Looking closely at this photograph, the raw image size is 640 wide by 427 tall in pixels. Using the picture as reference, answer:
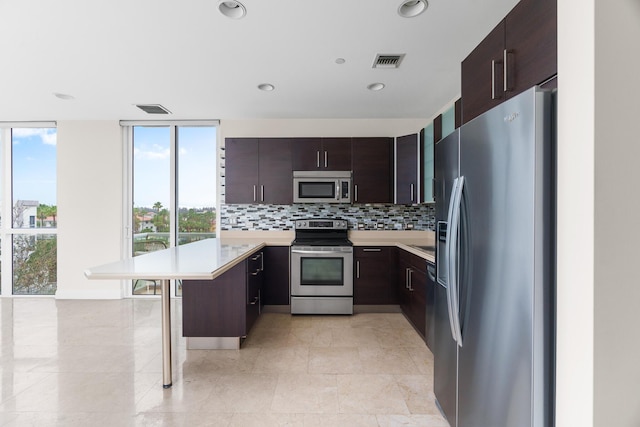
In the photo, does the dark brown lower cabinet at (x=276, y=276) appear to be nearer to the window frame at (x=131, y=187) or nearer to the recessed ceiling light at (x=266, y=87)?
the window frame at (x=131, y=187)

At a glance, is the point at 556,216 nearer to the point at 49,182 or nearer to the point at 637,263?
the point at 637,263

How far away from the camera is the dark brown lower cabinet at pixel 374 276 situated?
3709 mm

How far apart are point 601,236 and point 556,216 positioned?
154mm

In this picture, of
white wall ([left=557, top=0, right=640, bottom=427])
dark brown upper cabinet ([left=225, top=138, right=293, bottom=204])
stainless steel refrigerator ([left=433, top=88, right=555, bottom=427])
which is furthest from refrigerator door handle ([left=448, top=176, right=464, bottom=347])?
dark brown upper cabinet ([left=225, top=138, right=293, bottom=204])

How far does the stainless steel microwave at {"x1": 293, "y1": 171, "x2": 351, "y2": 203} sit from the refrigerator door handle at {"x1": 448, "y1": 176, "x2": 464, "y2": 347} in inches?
96.6

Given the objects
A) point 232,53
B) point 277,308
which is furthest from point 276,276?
point 232,53

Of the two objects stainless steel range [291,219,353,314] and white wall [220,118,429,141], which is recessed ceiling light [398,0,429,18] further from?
stainless steel range [291,219,353,314]

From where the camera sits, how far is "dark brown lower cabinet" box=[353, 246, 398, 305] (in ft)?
12.2

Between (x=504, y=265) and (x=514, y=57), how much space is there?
0.91 meters

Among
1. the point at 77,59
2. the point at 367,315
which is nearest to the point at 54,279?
the point at 77,59

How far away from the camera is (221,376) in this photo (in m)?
2.30

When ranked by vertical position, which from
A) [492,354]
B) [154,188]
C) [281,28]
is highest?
[281,28]

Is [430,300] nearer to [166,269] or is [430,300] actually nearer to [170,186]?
[166,269]

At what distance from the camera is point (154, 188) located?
4.42m
